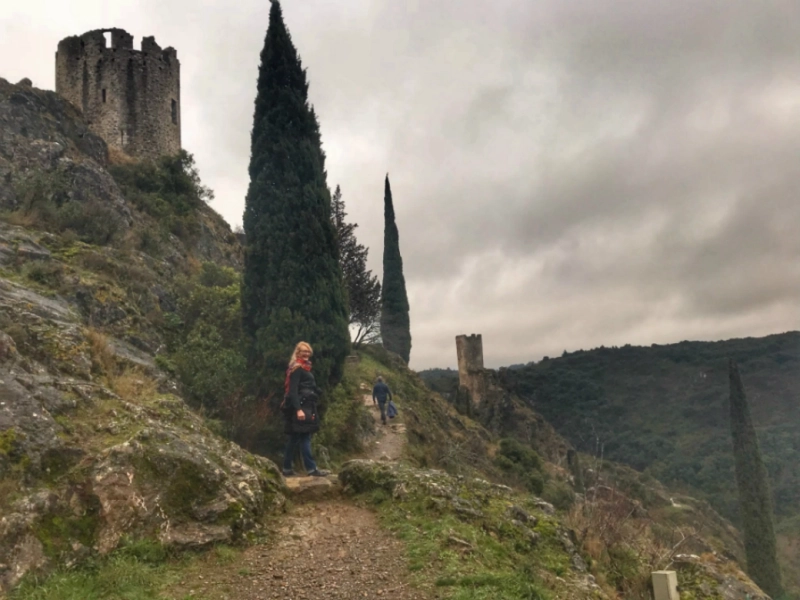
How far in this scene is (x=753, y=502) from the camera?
2844cm

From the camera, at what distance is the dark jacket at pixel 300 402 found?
29.3ft

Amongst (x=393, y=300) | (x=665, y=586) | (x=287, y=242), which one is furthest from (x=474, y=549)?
(x=393, y=300)

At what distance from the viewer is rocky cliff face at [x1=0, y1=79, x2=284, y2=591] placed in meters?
5.71

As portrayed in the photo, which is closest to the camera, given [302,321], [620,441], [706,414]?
[302,321]

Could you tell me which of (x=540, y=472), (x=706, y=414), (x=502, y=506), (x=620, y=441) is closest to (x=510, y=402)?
(x=540, y=472)

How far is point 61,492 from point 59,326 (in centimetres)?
382

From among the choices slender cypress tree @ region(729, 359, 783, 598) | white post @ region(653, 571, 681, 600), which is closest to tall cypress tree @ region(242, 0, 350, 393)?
white post @ region(653, 571, 681, 600)

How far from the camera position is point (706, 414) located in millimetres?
62844

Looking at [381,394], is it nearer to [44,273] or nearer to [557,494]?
[557,494]

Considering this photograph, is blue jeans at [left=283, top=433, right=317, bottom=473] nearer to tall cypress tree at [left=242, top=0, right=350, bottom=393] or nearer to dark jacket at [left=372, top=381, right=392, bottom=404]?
tall cypress tree at [left=242, top=0, right=350, bottom=393]

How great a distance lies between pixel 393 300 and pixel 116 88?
17.9 metres

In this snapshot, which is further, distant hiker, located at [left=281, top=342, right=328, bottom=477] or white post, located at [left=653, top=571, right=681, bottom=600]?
distant hiker, located at [left=281, top=342, right=328, bottom=477]

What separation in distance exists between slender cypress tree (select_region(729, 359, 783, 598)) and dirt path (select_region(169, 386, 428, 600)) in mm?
26193

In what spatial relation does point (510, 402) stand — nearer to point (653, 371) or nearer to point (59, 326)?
→ point (59, 326)
